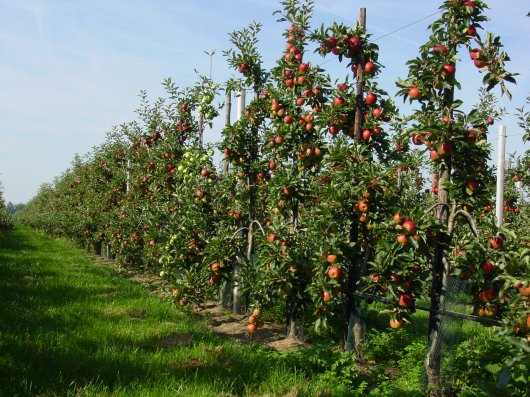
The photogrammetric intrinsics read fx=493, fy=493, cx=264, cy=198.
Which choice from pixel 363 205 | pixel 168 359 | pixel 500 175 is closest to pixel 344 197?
pixel 363 205

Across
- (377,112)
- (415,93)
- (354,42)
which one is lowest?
(415,93)

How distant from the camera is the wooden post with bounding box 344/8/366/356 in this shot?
17.5 ft

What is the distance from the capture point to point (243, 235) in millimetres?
7824

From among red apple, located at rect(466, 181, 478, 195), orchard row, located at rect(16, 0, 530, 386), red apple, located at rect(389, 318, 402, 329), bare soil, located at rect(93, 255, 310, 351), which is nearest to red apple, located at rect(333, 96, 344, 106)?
orchard row, located at rect(16, 0, 530, 386)

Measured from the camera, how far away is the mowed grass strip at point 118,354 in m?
3.74

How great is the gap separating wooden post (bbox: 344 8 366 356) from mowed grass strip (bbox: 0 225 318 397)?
1.02 metres

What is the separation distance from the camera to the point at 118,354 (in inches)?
177

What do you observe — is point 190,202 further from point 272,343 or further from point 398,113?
point 398,113

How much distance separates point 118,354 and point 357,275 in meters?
2.61

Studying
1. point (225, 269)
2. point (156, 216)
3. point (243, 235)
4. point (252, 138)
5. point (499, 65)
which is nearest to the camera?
point (499, 65)

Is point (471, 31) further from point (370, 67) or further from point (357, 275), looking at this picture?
point (357, 275)

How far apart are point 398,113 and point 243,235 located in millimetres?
3374

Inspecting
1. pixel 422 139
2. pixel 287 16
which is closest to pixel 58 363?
pixel 422 139

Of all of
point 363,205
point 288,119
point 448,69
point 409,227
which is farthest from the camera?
point 288,119
